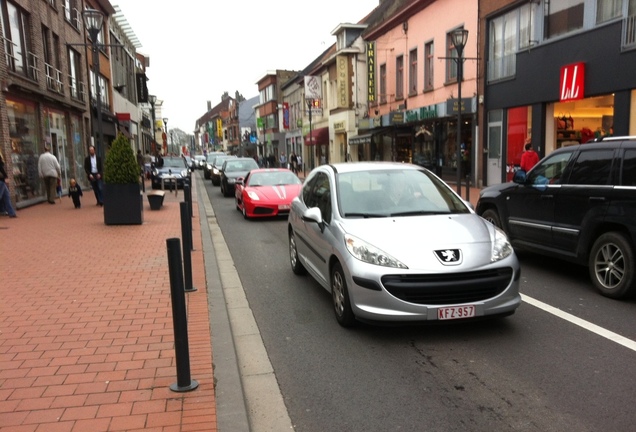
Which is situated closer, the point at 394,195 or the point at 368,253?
the point at 368,253

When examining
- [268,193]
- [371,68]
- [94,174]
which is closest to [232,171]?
[94,174]

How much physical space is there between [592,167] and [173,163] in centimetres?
2229

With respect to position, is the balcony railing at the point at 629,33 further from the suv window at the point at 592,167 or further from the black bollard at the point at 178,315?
the black bollard at the point at 178,315

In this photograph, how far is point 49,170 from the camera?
15594 millimetres

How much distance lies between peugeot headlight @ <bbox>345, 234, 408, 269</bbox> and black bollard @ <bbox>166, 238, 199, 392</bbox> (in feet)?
5.92

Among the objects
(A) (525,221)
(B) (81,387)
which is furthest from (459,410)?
(A) (525,221)

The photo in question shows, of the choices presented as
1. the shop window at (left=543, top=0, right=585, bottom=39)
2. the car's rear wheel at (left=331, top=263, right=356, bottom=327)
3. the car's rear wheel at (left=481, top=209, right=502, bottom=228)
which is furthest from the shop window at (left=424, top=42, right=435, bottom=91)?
the car's rear wheel at (left=331, top=263, right=356, bottom=327)

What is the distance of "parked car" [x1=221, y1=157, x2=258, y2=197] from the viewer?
68.3 feet

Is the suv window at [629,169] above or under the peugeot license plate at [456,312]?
above

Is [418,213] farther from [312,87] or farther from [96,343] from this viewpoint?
[312,87]

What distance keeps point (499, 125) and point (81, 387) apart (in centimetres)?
1873

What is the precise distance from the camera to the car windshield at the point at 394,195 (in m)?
5.65

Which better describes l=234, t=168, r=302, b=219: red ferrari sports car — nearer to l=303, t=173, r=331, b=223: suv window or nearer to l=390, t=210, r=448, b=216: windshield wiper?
l=303, t=173, r=331, b=223: suv window

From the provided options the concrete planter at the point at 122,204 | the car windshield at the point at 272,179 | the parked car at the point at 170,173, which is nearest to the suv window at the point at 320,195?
the concrete planter at the point at 122,204
